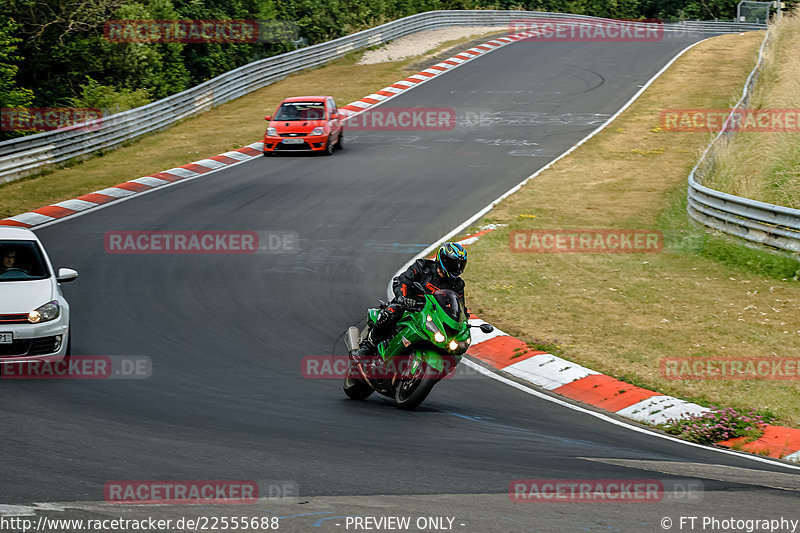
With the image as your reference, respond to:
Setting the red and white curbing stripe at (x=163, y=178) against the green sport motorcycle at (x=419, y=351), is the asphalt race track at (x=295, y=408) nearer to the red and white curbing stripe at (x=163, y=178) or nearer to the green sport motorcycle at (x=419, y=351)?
the green sport motorcycle at (x=419, y=351)

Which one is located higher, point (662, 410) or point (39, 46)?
point (39, 46)

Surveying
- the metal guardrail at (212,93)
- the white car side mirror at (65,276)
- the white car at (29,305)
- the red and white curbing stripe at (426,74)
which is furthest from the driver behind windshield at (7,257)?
the red and white curbing stripe at (426,74)

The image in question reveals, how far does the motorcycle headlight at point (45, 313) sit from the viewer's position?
10.3m

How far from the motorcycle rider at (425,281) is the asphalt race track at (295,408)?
97 centimetres

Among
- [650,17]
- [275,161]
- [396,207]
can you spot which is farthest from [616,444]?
[650,17]

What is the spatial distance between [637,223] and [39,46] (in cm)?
2571

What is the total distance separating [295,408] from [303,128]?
18845mm

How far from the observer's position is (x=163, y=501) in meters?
5.96

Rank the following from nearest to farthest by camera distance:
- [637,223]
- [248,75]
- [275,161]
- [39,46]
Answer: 1. [637,223]
2. [275,161]
3. [39,46]
4. [248,75]

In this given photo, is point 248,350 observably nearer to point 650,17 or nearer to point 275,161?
point 275,161

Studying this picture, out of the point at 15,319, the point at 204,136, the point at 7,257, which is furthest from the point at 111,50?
the point at 15,319

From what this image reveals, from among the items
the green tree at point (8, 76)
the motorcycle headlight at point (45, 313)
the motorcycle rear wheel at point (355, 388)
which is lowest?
the motorcycle rear wheel at point (355, 388)

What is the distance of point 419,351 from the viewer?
911 centimetres

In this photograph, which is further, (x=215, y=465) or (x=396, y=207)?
(x=396, y=207)
